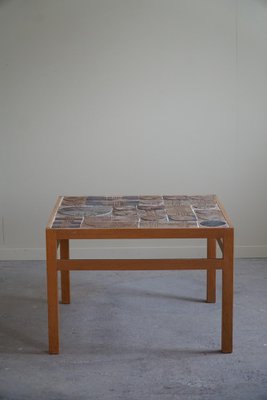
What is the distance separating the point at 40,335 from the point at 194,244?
1.71 meters

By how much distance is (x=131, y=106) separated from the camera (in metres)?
5.44

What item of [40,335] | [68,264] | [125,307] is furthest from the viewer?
[125,307]

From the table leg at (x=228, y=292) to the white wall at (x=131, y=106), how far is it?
1658mm

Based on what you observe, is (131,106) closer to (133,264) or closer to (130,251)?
(130,251)

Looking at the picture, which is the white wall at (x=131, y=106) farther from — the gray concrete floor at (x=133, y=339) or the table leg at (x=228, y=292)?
the table leg at (x=228, y=292)

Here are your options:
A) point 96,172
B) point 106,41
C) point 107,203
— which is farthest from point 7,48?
point 107,203

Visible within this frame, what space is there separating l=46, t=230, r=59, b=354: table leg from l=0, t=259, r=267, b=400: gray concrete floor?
0.28 feet

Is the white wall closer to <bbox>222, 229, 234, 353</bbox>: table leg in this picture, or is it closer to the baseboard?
the baseboard

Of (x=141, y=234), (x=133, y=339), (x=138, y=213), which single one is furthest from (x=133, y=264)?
(x=133, y=339)

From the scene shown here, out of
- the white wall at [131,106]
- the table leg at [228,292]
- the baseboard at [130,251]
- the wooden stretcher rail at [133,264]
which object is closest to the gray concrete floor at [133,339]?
the table leg at [228,292]

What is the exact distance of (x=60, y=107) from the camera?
5.44 m

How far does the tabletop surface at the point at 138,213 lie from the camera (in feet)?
13.1

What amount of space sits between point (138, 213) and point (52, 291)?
642 mm

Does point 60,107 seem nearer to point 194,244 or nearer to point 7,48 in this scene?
point 7,48
